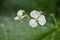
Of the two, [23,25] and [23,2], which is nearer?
[23,25]

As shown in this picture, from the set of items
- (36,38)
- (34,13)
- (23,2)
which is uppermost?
(23,2)

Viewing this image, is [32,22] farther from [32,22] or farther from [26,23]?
[26,23]

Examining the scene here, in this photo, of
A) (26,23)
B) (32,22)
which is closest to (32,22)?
(32,22)

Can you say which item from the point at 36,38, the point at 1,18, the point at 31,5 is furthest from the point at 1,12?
the point at 36,38

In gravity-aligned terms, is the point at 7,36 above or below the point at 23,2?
below

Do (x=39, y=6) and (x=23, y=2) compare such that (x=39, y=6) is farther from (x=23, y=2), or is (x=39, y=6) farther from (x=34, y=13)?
(x=34, y=13)

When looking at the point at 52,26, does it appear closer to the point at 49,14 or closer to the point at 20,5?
the point at 49,14
